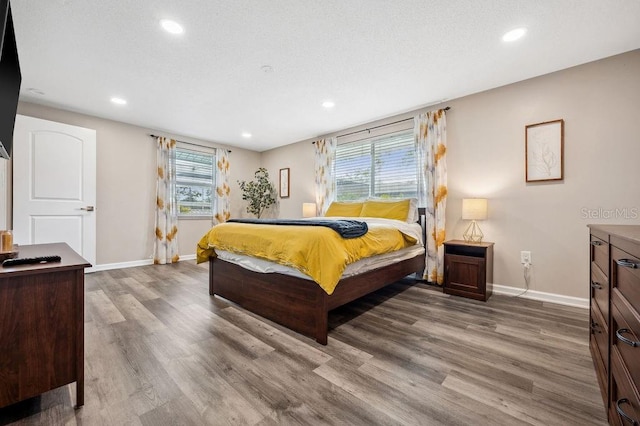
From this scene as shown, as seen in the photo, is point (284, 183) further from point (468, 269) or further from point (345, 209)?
point (468, 269)

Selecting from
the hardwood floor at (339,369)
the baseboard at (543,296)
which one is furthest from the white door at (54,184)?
the baseboard at (543,296)

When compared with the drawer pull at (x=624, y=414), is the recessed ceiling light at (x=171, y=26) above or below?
above

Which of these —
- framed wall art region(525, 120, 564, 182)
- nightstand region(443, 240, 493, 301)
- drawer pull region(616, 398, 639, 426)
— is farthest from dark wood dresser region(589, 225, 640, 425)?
framed wall art region(525, 120, 564, 182)

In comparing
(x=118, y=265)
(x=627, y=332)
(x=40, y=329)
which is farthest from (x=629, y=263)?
(x=118, y=265)

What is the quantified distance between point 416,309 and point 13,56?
3.62 m

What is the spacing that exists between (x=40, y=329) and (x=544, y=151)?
4124mm

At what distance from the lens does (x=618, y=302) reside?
103cm

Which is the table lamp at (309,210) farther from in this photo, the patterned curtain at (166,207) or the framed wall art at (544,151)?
the framed wall art at (544,151)

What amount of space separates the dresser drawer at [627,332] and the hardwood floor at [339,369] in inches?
18.8

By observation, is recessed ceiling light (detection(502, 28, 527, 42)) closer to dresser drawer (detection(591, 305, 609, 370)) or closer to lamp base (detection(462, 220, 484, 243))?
lamp base (detection(462, 220, 484, 243))

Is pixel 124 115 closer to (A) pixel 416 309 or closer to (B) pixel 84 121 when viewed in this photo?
(B) pixel 84 121

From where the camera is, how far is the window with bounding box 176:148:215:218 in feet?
16.4

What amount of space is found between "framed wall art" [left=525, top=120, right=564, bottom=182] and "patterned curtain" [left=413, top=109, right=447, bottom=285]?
0.85 m

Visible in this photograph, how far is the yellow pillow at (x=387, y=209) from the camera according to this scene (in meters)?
3.45
